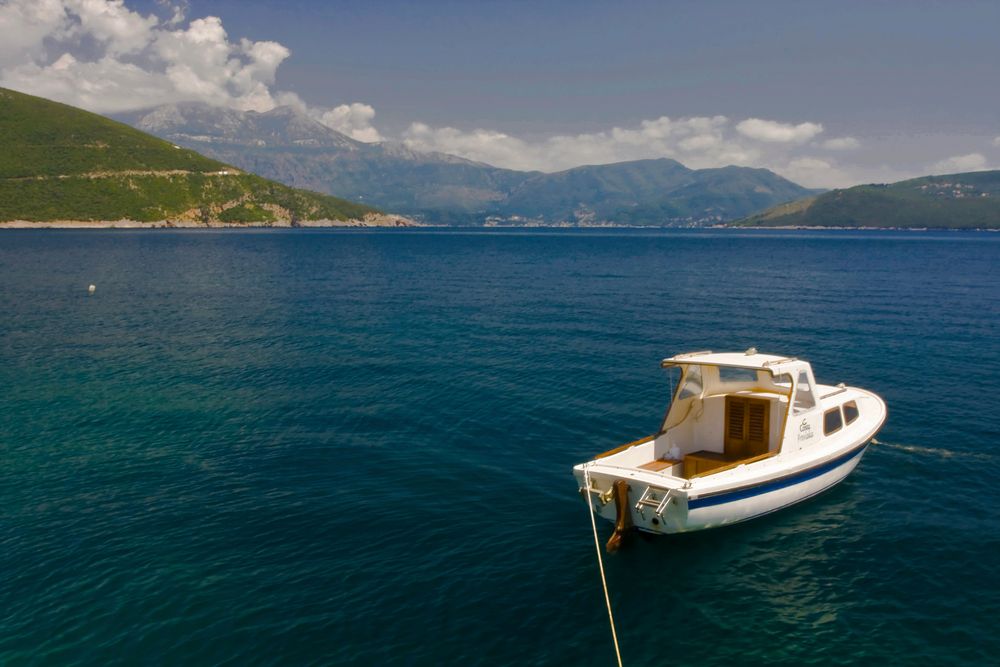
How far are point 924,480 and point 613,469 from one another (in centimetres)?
1428

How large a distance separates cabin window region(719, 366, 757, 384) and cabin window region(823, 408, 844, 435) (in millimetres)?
3186

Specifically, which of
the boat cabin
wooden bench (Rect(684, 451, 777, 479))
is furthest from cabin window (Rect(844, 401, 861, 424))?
wooden bench (Rect(684, 451, 777, 479))

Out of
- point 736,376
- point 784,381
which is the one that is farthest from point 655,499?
point 784,381

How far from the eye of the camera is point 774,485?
21.8 meters

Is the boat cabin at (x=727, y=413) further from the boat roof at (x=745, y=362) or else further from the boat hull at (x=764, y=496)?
the boat hull at (x=764, y=496)

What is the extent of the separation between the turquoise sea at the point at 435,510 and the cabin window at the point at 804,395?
12.3ft

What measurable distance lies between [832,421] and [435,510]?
16.4 meters

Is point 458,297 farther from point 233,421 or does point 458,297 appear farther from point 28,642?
point 28,642

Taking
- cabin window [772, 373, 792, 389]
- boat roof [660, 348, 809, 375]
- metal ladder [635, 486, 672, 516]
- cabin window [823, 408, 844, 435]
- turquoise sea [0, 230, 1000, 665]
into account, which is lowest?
turquoise sea [0, 230, 1000, 665]

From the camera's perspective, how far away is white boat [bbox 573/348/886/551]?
20.1m

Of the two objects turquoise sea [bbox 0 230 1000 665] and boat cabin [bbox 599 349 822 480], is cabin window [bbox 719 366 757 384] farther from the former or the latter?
turquoise sea [bbox 0 230 1000 665]

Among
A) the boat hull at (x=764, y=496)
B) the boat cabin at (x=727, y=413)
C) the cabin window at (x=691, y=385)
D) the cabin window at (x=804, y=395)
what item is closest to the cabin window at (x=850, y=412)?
the boat hull at (x=764, y=496)

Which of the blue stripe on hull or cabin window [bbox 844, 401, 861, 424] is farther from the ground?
cabin window [bbox 844, 401, 861, 424]

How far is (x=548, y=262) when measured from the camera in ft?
458
